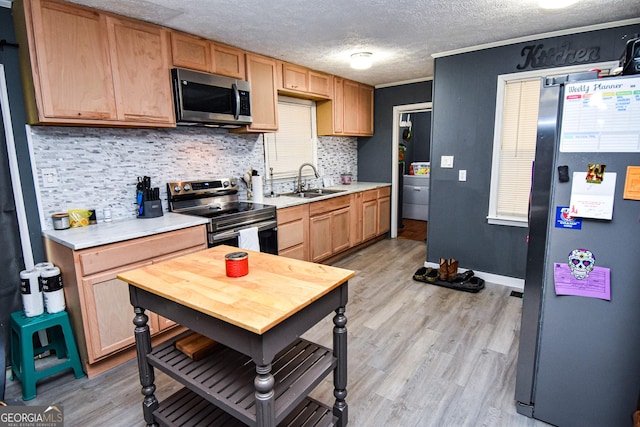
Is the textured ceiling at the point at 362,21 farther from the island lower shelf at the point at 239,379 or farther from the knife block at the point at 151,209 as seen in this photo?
the island lower shelf at the point at 239,379

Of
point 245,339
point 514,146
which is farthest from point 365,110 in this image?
point 245,339

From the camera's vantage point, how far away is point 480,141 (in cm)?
347

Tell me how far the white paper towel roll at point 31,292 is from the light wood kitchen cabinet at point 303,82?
269 cm

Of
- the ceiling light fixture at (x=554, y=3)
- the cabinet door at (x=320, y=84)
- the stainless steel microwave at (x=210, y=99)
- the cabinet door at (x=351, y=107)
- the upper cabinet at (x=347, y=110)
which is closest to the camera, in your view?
the ceiling light fixture at (x=554, y=3)

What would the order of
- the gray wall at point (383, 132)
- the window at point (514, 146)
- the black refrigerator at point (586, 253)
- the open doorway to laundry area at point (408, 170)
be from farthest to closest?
1. the open doorway to laundry area at point (408, 170)
2. the gray wall at point (383, 132)
3. the window at point (514, 146)
4. the black refrigerator at point (586, 253)

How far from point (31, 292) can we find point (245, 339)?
5.86ft

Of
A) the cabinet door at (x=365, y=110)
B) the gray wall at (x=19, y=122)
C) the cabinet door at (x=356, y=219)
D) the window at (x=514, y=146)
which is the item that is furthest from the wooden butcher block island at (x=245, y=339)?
the cabinet door at (x=365, y=110)

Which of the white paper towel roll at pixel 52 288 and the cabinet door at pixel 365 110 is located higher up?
the cabinet door at pixel 365 110

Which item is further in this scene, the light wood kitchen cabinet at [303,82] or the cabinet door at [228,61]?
the light wood kitchen cabinet at [303,82]

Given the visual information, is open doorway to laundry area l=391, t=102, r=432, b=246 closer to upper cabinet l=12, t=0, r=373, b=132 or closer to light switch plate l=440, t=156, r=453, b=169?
light switch plate l=440, t=156, r=453, b=169

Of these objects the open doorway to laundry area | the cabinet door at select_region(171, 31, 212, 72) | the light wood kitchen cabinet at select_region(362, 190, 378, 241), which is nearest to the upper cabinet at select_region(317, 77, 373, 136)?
the open doorway to laundry area

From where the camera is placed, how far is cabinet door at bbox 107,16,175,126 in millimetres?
2359

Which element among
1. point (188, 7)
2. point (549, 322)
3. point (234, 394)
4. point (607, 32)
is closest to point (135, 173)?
point (188, 7)

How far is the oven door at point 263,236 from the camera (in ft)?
9.19
